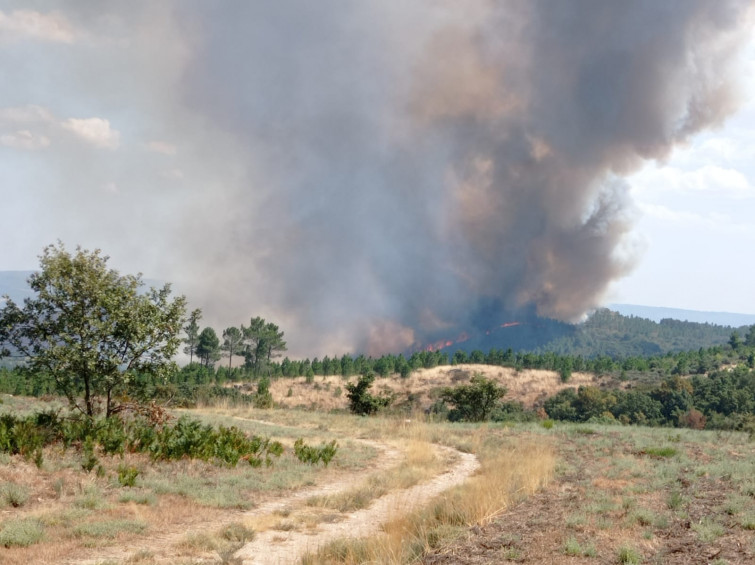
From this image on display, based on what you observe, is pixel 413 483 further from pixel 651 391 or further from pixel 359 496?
pixel 651 391

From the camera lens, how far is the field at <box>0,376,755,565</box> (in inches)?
404

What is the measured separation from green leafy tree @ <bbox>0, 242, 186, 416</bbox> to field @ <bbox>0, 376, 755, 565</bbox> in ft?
8.86

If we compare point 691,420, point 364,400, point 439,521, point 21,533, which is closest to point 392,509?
point 439,521

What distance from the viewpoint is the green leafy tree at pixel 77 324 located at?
18.8 m

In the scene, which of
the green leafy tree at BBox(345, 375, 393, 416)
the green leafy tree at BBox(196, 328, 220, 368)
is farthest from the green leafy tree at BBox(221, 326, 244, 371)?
the green leafy tree at BBox(345, 375, 393, 416)

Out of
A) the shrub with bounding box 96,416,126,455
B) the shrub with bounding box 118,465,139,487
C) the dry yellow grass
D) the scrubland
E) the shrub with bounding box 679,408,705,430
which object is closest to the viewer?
the scrubland

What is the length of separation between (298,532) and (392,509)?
2521 mm

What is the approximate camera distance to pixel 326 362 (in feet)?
396

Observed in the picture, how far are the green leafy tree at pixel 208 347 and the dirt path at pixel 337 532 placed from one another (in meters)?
92.2

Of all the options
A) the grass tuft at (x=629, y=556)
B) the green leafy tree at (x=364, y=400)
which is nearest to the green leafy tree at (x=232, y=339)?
A: the green leafy tree at (x=364, y=400)

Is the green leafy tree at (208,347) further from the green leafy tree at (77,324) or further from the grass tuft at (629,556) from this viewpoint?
the grass tuft at (629,556)

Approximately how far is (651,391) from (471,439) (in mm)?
78954

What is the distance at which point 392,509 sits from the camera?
47.2ft

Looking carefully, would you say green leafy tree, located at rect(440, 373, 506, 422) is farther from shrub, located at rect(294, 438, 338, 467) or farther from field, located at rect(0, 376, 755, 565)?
shrub, located at rect(294, 438, 338, 467)
